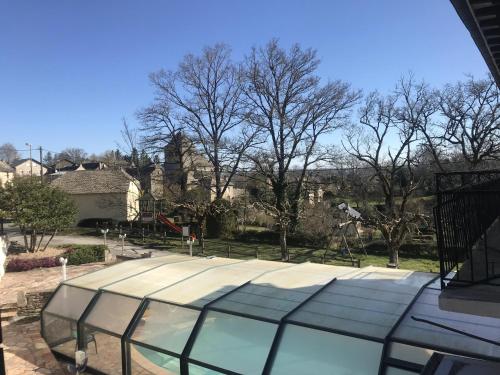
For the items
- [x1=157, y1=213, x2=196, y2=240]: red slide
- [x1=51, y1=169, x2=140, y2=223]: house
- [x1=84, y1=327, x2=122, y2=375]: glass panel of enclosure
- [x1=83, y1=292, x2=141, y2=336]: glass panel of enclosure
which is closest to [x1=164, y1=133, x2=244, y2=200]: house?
[x1=157, y1=213, x2=196, y2=240]: red slide

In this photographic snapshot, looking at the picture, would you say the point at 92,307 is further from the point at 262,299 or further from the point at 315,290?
the point at 315,290

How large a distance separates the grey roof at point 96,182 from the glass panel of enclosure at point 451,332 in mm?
38615

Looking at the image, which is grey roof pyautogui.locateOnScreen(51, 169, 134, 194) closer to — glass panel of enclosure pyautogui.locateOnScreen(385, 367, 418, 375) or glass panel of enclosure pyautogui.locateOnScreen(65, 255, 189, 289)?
glass panel of enclosure pyautogui.locateOnScreen(65, 255, 189, 289)

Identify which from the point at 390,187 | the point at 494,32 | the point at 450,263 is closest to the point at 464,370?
the point at 450,263

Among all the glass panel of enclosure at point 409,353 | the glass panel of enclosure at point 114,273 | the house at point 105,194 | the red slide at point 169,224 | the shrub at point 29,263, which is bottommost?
the shrub at point 29,263

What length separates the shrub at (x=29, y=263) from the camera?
21.3 metres

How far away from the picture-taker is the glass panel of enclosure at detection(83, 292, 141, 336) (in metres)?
9.60

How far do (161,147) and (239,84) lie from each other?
9286mm

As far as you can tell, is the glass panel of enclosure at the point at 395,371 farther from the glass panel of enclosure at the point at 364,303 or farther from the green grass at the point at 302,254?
the green grass at the point at 302,254

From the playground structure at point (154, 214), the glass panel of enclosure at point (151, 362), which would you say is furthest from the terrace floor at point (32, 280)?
the playground structure at point (154, 214)

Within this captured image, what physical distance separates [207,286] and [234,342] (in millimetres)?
2283

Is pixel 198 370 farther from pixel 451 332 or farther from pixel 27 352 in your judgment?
pixel 27 352

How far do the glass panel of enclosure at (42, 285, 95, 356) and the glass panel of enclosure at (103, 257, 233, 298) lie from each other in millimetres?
920

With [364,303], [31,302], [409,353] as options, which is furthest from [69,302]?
[409,353]
